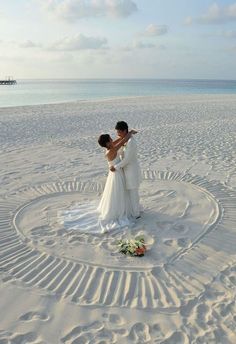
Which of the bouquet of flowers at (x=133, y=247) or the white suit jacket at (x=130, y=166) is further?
the white suit jacket at (x=130, y=166)

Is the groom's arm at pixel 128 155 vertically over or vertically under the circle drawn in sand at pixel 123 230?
over

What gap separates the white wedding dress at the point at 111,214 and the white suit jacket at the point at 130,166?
0.10 m

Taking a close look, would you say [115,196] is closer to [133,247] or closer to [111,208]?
[111,208]

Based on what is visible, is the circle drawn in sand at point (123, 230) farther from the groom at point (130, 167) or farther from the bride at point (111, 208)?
the groom at point (130, 167)

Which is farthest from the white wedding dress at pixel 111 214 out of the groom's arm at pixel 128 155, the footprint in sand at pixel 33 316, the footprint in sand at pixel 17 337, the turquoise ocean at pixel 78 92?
the turquoise ocean at pixel 78 92

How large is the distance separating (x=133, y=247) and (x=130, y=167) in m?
1.59

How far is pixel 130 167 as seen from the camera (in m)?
6.59

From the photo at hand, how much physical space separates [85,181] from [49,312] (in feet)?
16.5

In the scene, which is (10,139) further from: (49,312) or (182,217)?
(49,312)

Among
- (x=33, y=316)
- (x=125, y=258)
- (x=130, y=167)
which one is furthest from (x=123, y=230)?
(x=33, y=316)

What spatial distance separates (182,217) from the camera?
6887 mm

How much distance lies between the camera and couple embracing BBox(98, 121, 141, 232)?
21.1 feet

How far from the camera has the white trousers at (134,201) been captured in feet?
22.0

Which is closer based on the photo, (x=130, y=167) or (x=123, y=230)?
(x=123, y=230)
